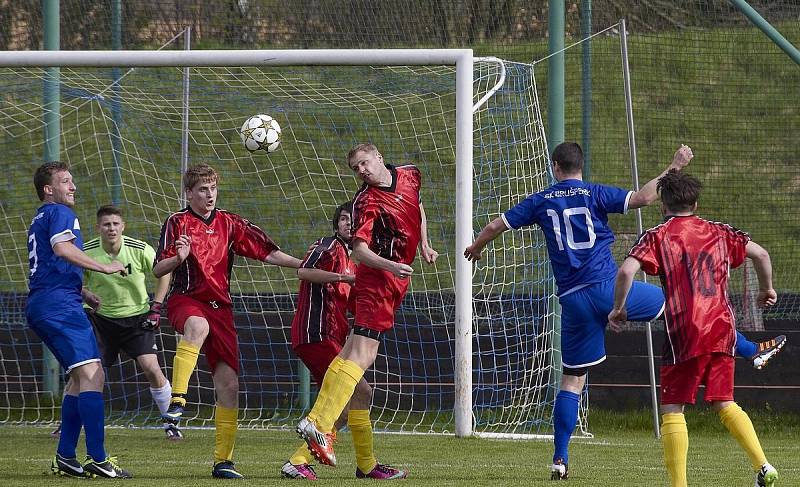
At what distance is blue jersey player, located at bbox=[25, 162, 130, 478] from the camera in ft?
22.9

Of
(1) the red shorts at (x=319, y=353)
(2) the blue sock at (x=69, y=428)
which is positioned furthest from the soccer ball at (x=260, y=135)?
(2) the blue sock at (x=69, y=428)

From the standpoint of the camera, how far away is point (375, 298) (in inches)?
264

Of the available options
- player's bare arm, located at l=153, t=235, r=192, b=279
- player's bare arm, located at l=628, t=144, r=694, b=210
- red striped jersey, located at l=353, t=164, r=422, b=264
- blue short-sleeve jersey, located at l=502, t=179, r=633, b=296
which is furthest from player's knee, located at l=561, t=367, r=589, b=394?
player's bare arm, located at l=153, t=235, r=192, b=279

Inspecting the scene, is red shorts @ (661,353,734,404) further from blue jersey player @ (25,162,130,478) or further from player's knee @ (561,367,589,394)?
blue jersey player @ (25,162,130,478)

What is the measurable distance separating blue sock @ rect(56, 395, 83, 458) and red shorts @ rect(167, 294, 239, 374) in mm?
768

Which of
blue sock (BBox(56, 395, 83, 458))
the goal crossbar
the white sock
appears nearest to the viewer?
blue sock (BBox(56, 395, 83, 458))

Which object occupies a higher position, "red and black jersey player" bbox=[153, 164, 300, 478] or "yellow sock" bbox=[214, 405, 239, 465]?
"red and black jersey player" bbox=[153, 164, 300, 478]

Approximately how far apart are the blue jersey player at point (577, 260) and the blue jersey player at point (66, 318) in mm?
2260

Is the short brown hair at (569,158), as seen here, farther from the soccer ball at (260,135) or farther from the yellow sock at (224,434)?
the soccer ball at (260,135)

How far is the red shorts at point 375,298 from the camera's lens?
6.69 metres

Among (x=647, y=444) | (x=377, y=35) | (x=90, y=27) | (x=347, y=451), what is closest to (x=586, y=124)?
(x=647, y=444)

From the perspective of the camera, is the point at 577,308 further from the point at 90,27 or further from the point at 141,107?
the point at 90,27

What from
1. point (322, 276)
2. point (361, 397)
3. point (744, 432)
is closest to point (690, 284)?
point (744, 432)

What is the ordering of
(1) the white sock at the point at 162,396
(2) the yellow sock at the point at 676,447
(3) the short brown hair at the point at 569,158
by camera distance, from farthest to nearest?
(1) the white sock at the point at 162,396
(3) the short brown hair at the point at 569,158
(2) the yellow sock at the point at 676,447
